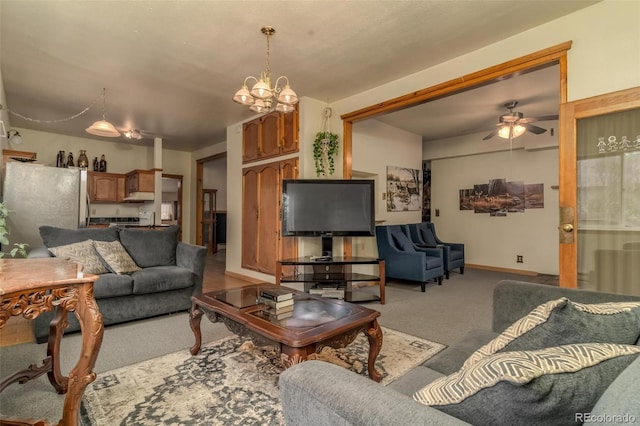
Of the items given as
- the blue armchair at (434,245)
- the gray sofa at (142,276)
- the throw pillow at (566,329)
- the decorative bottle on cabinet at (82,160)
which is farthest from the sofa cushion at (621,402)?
the decorative bottle on cabinet at (82,160)

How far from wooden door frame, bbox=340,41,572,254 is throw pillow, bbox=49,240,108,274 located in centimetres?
288

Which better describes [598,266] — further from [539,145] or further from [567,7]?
[539,145]

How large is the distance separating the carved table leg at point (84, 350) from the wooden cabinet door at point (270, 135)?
11.5ft

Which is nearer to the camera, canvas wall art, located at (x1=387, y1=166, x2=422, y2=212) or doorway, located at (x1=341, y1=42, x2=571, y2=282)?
doorway, located at (x1=341, y1=42, x2=571, y2=282)

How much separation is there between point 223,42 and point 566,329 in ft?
10.6

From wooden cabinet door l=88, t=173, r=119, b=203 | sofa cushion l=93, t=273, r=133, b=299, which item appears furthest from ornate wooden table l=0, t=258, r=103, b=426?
wooden cabinet door l=88, t=173, r=119, b=203

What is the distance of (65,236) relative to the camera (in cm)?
311

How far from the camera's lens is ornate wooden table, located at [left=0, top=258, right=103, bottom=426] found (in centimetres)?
123

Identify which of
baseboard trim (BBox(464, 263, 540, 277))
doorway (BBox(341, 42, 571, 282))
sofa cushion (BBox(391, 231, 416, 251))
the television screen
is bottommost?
baseboard trim (BBox(464, 263, 540, 277))

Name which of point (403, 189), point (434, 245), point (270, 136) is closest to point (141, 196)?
point (270, 136)

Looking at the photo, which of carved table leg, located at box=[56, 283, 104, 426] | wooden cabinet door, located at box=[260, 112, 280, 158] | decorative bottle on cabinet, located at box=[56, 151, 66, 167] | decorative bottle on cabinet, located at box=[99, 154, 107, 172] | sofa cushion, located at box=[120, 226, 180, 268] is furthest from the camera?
decorative bottle on cabinet, located at box=[99, 154, 107, 172]

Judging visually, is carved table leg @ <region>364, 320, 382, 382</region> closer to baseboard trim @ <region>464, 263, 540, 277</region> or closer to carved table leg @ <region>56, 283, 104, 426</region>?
carved table leg @ <region>56, 283, 104, 426</region>

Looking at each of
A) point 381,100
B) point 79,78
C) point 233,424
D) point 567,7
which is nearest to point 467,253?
point 381,100

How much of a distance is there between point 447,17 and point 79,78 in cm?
411
